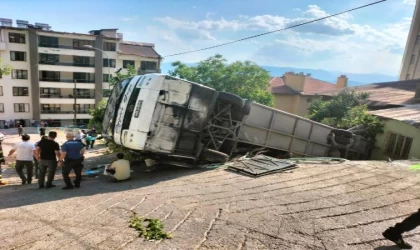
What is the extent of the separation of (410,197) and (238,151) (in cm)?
502

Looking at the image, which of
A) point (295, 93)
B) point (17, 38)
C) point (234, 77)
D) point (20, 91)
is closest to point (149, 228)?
point (234, 77)

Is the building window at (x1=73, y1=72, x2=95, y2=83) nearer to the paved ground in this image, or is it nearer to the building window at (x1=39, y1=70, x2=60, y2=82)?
the building window at (x1=39, y1=70, x2=60, y2=82)

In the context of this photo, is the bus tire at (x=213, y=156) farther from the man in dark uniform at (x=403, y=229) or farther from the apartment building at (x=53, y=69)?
the apartment building at (x=53, y=69)

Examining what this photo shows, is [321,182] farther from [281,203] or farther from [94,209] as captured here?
[94,209]

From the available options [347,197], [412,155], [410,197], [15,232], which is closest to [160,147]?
[15,232]

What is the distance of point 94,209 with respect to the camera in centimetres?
510

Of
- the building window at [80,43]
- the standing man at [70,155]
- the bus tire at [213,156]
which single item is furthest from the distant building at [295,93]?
the standing man at [70,155]

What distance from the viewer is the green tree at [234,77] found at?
94.6 feet

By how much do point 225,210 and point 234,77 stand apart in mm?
24497

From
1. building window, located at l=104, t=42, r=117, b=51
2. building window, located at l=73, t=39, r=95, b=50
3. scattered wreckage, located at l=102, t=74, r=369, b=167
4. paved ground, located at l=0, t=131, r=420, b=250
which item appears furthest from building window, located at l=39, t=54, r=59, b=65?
paved ground, located at l=0, t=131, r=420, b=250

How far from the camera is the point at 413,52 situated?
43406 mm

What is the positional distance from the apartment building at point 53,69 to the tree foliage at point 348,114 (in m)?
22.4

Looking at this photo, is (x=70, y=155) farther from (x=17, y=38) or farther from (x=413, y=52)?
(x=413, y=52)

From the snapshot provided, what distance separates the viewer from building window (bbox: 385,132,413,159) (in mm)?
10555
